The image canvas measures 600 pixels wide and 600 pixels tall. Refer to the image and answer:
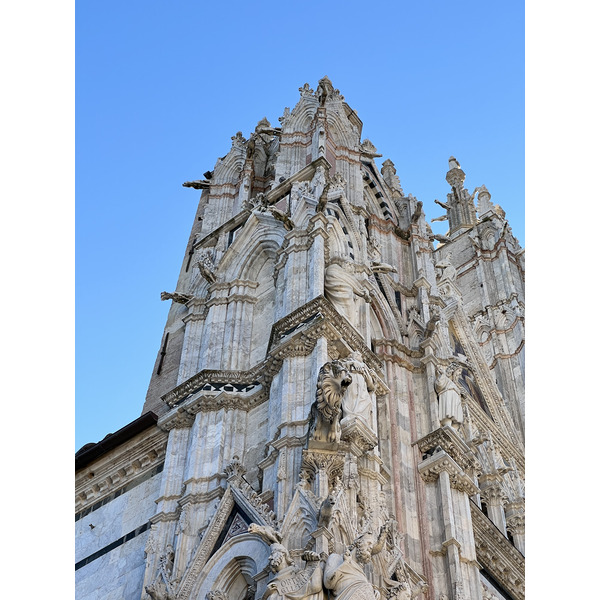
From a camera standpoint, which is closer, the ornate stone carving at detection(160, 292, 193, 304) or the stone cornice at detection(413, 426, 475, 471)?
the stone cornice at detection(413, 426, 475, 471)

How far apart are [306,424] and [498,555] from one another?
5.44 metres

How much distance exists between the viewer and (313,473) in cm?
1249

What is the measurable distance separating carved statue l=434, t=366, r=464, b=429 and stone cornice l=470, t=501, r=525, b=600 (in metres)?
1.38

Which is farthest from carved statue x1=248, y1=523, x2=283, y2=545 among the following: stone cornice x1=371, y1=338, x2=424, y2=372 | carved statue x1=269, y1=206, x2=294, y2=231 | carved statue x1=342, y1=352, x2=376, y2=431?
carved statue x1=269, y1=206, x2=294, y2=231

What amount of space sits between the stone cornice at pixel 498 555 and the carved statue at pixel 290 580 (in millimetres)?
6325

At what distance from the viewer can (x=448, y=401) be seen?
1730 centimetres

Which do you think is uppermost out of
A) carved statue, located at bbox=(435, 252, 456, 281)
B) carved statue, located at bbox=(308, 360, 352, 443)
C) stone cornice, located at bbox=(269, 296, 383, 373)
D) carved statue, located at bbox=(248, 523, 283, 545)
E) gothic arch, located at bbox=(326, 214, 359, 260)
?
carved statue, located at bbox=(435, 252, 456, 281)

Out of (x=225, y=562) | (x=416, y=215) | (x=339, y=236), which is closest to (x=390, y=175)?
(x=416, y=215)

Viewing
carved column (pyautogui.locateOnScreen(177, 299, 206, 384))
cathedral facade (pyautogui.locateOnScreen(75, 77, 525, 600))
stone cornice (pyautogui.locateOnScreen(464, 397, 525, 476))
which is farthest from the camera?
stone cornice (pyautogui.locateOnScreen(464, 397, 525, 476))

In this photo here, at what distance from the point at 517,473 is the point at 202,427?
9244mm

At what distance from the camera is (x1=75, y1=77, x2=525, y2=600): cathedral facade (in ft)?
40.8

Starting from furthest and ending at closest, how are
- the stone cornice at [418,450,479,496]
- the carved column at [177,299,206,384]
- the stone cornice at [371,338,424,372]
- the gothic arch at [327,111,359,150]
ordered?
the gothic arch at [327,111,359,150] → the stone cornice at [371,338,424,372] → the carved column at [177,299,206,384] → the stone cornice at [418,450,479,496]

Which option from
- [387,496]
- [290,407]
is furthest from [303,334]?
[387,496]

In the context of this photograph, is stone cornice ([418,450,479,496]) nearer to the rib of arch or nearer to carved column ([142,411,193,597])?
carved column ([142,411,193,597])
